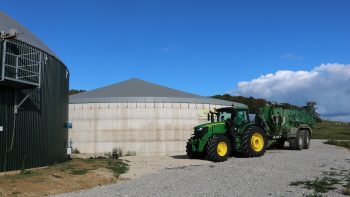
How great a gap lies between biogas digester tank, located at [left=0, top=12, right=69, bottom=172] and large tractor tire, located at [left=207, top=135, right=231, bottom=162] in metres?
6.99

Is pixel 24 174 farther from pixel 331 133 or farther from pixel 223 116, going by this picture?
pixel 331 133

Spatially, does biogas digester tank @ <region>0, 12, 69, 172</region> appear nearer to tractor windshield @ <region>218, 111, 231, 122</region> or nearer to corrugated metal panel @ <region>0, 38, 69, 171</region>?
corrugated metal panel @ <region>0, 38, 69, 171</region>

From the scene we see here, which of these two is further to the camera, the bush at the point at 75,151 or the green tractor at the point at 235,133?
the bush at the point at 75,151

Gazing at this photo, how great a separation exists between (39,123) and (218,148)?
8.46 m

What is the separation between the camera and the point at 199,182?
48.1 ft

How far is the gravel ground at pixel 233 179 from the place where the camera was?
12.6 meters

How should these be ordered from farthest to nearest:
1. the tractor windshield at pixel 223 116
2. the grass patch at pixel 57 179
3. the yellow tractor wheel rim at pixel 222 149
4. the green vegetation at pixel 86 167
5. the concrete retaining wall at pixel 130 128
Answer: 1. the concrete retaining wall at pixel 130 128
2. the tractor windshield at pixel 223 116
3. the yellow tractor wheel rim at pixel 222 149
4. the green vegetation at pixel 86 167
5. the grass patch at pixel 57 179

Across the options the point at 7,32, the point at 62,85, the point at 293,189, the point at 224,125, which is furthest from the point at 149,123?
the point at 293,189

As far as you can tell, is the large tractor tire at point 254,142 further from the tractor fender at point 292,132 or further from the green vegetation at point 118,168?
the green vegetation at point 118,168

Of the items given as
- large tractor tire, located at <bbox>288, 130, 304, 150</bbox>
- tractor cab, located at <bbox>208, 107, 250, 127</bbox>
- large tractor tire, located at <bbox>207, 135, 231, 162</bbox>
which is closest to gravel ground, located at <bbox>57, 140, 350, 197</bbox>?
large tractor tire, located at <bbox>207, 135, 231, 162</bbox>

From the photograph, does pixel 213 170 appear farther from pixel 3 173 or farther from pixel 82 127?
pixel 82 127

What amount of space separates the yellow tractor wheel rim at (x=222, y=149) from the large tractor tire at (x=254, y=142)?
120 cm

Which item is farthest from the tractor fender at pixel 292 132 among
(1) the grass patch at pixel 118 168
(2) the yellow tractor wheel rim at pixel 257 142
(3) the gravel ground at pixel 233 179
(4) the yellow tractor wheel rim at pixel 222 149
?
(1) the grass patch at pixel 118 168

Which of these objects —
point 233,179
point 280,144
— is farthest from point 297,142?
point 233,179
